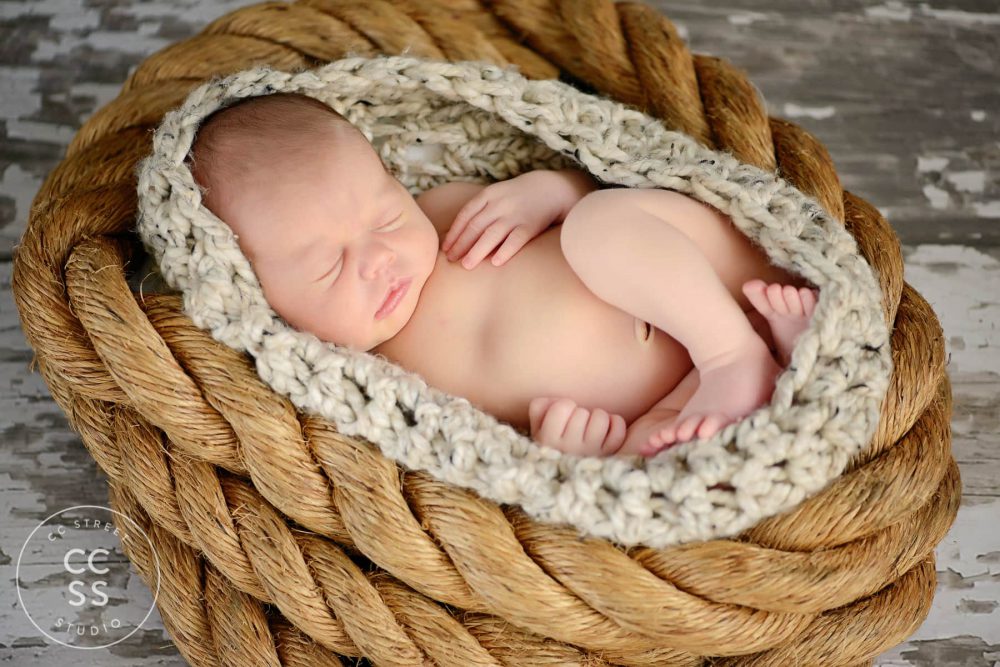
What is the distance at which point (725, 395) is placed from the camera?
3.70 ft

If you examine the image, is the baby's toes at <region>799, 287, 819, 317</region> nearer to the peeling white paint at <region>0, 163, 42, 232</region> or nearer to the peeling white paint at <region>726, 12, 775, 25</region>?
the peeling white paint at <region>726, 12, 775, 25</region>

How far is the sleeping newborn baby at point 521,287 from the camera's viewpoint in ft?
3.84

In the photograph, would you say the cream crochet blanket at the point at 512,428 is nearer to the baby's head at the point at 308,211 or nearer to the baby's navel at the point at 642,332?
the baby's head at the point at 308,211

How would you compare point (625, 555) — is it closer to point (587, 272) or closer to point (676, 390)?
point (676, 390)

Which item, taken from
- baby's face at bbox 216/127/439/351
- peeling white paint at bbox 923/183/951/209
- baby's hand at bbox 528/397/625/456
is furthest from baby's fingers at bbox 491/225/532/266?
peeling white paint at bbox 923/183/951/209

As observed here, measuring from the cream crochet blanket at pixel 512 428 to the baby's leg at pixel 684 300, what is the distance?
5 cm

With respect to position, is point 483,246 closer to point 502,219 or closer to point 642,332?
point 502,219

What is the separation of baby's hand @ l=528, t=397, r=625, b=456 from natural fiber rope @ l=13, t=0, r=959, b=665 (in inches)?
5.0

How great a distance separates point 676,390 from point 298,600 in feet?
1.86

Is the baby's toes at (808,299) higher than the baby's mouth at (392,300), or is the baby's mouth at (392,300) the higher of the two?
the baby's toes at (808,299)

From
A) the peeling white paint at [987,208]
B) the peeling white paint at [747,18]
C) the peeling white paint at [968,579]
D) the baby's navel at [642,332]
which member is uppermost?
the peeling white paint at [747,18]

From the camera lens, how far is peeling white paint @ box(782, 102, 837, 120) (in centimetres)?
176

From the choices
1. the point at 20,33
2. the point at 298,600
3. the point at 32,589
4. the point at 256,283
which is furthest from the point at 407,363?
the point at 20,33

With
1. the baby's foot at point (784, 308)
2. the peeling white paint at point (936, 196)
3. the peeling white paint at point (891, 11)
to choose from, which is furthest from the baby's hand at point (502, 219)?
the peeling white paint at point (891, 11)
